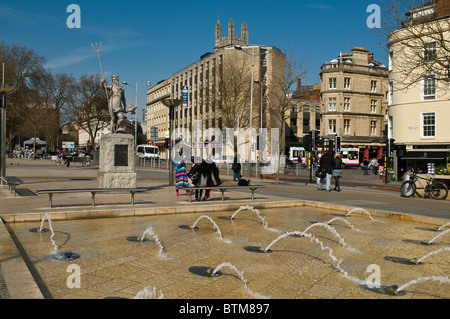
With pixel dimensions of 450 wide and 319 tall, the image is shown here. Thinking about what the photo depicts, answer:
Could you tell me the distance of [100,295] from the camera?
4391 mm

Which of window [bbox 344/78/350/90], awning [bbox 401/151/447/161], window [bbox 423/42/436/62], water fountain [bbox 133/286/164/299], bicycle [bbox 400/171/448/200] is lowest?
water fountain [bbox 133/286/164/299]

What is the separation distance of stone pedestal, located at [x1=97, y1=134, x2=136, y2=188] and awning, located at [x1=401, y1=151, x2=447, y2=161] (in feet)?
85.0

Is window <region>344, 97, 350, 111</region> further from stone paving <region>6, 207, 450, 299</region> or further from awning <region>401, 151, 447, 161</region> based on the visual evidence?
stone paving <region>6, 207, 450, 299</region>

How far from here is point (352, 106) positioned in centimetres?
6153

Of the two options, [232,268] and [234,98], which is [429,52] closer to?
[232,268]

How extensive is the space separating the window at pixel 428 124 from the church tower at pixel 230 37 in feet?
170

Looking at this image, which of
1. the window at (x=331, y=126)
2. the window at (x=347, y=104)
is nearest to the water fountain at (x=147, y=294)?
the window at (x=331, y=126)

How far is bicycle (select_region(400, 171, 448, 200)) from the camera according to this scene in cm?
1680

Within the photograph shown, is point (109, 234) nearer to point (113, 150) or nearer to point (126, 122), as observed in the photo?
point (113, 150)

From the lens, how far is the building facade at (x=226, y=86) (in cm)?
4603

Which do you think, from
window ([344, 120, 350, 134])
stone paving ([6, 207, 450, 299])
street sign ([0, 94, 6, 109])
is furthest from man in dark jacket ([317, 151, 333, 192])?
window ([344, 120, 350, 134])

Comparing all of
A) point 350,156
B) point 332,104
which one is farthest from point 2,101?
point 332,104

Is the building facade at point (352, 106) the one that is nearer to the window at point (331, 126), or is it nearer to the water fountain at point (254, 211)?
the window at point (331, 126)

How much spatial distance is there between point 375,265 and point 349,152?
182 ft
